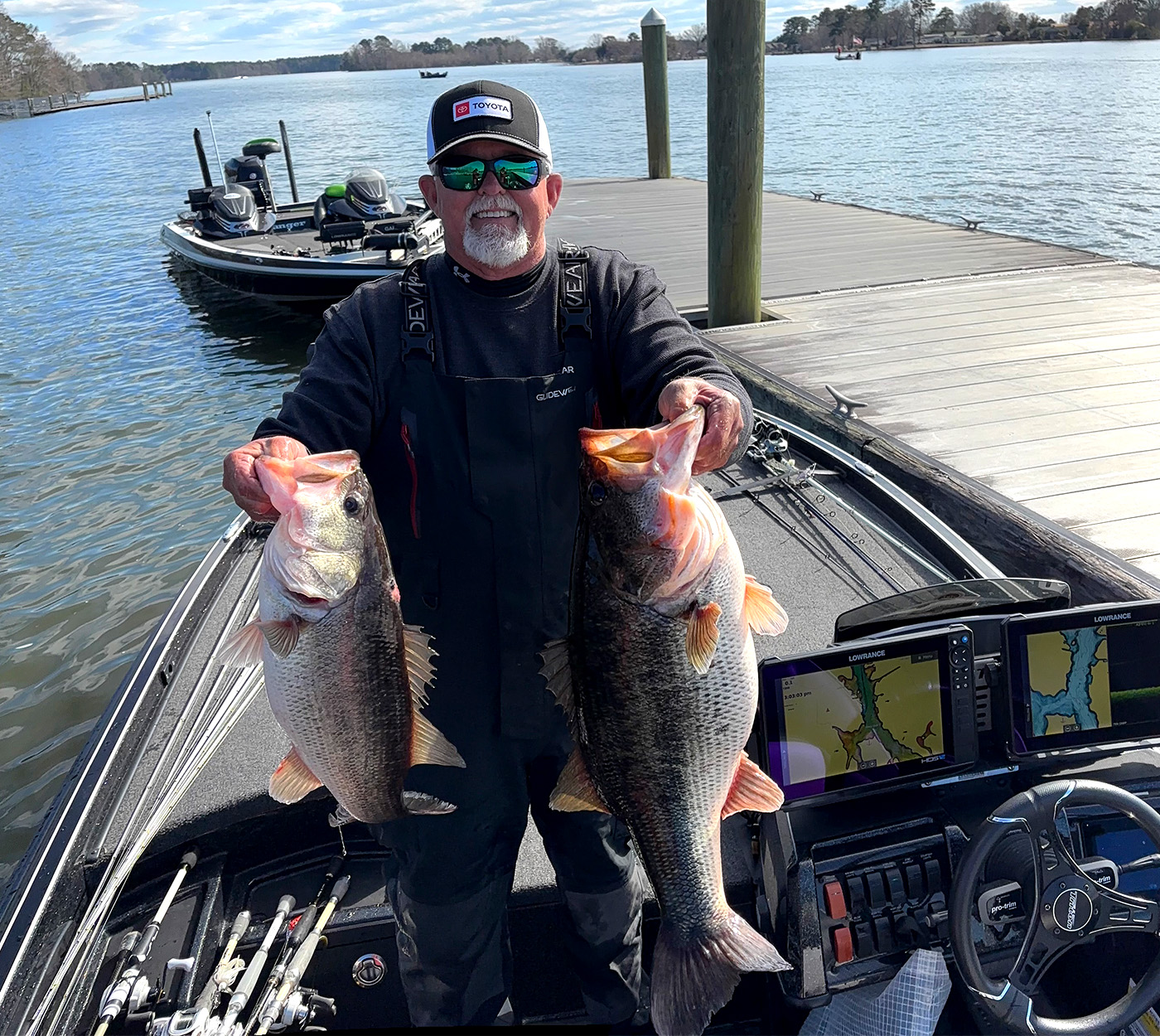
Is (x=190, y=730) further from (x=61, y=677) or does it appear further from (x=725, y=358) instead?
(x=725, y=358)

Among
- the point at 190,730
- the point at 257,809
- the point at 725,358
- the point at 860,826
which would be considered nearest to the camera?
the point at 860,826

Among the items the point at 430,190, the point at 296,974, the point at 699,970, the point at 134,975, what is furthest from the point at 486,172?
the point at 134,975

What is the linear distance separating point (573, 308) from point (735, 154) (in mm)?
5980

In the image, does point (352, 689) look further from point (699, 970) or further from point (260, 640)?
point (699, 970)

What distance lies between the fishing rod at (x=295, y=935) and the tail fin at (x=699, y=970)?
1345mm

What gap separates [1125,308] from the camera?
26.1 ft

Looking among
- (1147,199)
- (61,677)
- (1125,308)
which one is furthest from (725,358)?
(1147,199)

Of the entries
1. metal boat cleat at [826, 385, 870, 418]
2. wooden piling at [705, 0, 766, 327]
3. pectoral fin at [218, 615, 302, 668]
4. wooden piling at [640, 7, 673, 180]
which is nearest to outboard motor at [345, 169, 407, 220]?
wooden piling at [640, 7, 673, 180]

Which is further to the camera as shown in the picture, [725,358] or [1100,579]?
[725,358]

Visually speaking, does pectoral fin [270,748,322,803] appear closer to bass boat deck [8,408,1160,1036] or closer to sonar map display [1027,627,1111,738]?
bass boat deck [8,408,1160,1036]

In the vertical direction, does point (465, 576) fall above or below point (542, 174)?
below

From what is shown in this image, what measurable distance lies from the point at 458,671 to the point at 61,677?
19.5 feet

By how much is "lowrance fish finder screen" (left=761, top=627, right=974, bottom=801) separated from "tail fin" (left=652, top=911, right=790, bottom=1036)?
0.57 m

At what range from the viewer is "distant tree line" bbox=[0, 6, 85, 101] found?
10131cm
